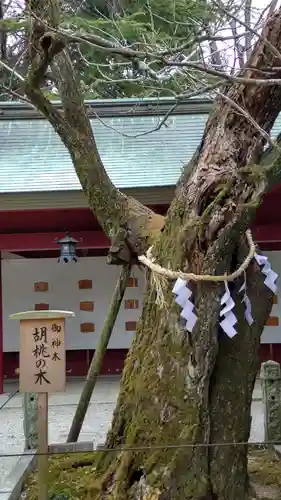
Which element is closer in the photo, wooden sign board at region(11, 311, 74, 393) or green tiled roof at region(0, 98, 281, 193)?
wooden sign board at region(11, 311, 74, 393)

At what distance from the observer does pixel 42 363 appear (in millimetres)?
3016

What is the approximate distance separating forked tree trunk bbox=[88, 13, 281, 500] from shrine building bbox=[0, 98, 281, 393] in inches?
155

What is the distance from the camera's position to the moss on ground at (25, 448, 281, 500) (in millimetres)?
3492

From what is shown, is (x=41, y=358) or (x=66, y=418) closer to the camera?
(x=41, y=358)

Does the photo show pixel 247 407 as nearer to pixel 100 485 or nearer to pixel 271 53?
pixel 100 485

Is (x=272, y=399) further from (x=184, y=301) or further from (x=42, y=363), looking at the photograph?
(x=42, y=363)

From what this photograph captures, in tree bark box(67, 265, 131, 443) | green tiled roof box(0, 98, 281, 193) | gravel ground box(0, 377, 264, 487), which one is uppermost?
green tiled roof box(0, 98, 281, 193)

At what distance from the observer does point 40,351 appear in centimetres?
302

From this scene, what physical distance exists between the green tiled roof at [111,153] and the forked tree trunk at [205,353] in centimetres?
361

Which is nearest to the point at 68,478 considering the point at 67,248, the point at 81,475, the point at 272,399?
the point at 81,475

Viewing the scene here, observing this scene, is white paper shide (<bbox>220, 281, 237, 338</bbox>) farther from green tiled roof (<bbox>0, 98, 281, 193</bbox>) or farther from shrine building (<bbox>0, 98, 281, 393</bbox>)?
shrine building (<bbox>0, 98, 281, 393</bbox>)

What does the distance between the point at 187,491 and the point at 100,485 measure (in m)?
0.59

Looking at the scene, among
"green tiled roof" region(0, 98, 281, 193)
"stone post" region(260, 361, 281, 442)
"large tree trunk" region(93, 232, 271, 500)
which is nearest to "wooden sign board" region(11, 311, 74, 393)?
"large tree trunk" region(93, 232, 271, 500)

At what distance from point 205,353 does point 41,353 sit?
35.3 inches
